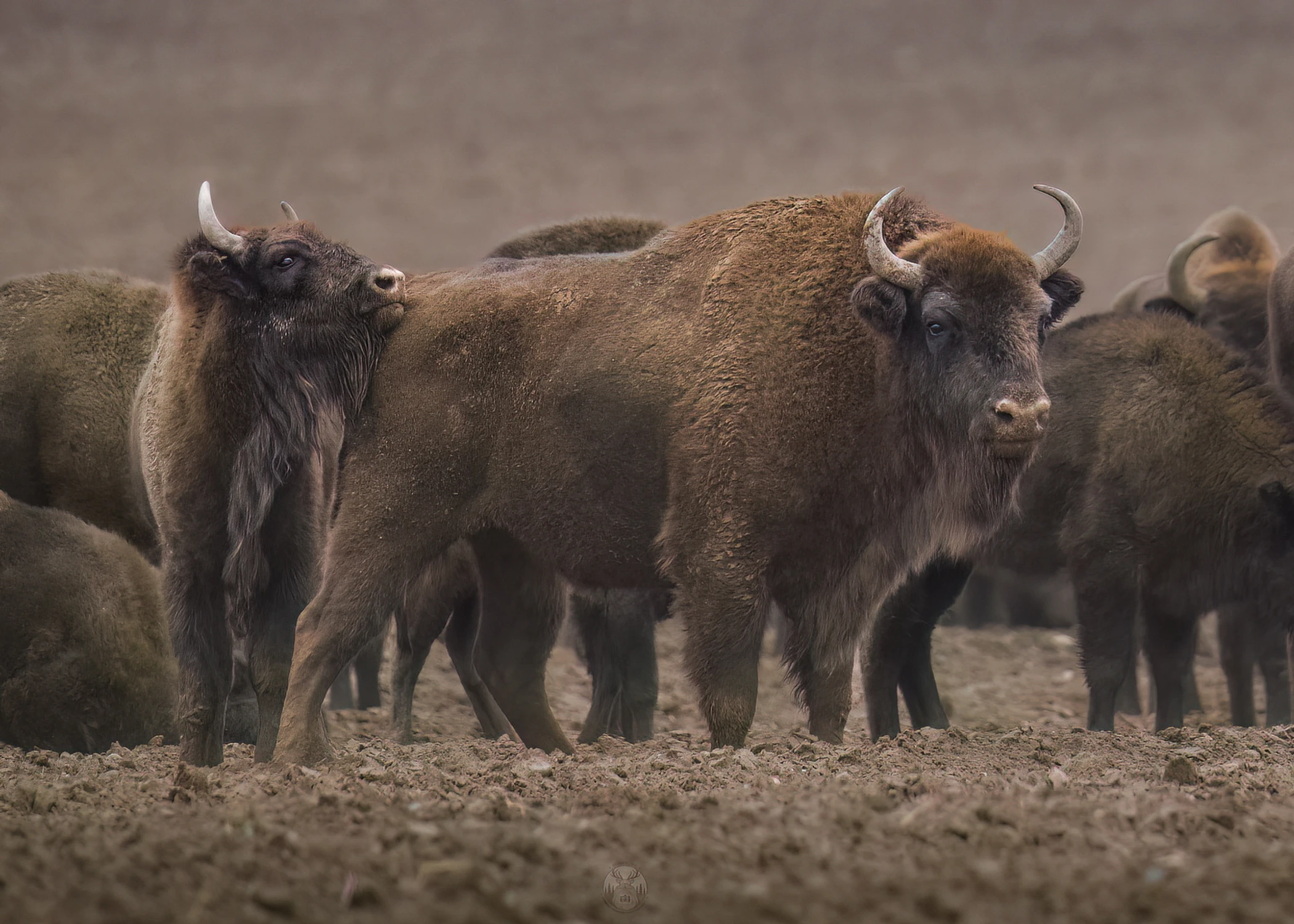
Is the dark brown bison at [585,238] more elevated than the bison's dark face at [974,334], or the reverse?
the dark brown bison at [585,238]

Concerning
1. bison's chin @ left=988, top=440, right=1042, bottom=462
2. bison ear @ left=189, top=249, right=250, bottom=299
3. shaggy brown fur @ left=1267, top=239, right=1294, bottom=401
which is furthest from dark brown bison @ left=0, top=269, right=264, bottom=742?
shaggy brown fur @ left=1267, top=239, right=1294, bottom=401

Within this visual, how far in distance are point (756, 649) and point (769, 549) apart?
37 centimetres

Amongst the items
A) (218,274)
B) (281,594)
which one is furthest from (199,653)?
(218,274)

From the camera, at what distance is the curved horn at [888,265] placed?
Result: 5.22m

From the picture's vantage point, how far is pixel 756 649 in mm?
5266

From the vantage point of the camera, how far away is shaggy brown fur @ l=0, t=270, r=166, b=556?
775 centimetres

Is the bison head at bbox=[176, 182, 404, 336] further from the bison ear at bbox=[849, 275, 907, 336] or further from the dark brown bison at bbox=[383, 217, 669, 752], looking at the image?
the bison ear at bbox=[849, 275, 907, 336]

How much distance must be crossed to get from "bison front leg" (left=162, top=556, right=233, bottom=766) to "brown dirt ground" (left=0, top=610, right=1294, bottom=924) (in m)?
0.16

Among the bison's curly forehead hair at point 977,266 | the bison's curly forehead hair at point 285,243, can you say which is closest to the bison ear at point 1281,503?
the bison's curly forehead hair at point 977,266

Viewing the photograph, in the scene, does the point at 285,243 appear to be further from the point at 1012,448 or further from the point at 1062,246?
the point at 1062,246

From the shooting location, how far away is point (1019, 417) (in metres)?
4.93

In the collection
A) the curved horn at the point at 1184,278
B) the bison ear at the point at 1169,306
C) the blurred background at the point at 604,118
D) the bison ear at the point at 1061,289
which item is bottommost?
the bison ear at the point at 1061,289

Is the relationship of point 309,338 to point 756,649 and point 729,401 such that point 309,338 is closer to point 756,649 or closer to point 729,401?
point 729,401

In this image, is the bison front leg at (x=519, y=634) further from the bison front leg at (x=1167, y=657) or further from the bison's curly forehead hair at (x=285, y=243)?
the bison front leg at (x=1167, y=657)
